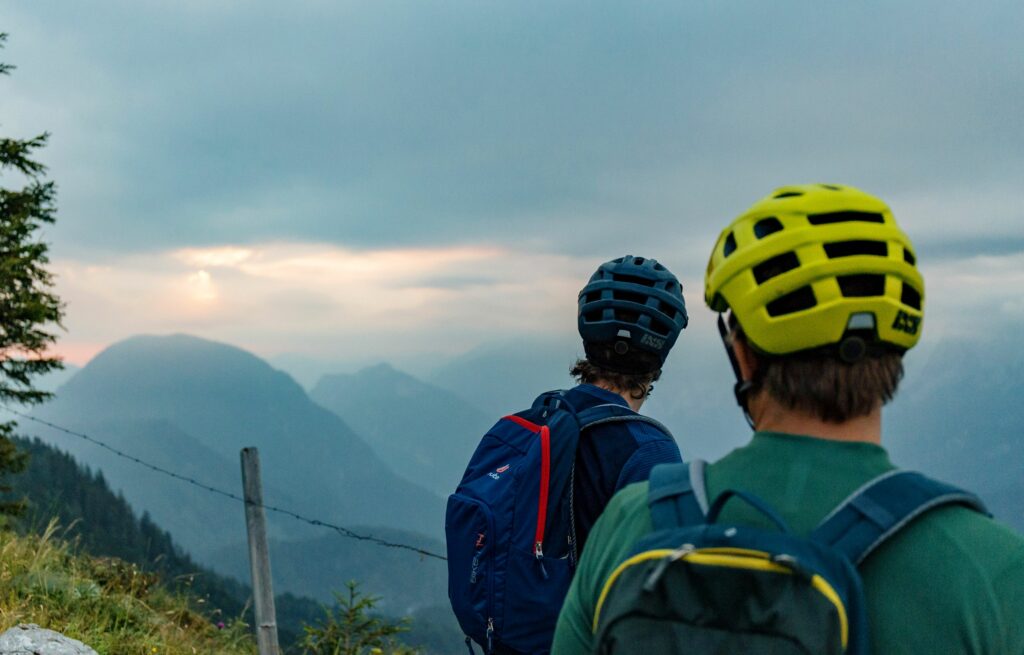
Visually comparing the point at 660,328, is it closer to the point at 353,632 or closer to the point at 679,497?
the point at 679,497

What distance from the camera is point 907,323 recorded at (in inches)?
64.4

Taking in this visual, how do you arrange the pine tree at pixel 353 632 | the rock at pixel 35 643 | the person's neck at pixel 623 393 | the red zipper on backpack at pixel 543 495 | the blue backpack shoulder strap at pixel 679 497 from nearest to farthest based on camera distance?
the blue backpack shoulder strap at pixel 679 497
the red zipper on backpack at pixel 543 495
the person's neck at pixel 623 393
the rock at pixel 35 643
the pine tree at pixel 353 632

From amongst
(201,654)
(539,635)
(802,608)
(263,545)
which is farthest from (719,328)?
(201,654)

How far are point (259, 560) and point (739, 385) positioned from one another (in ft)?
17.1

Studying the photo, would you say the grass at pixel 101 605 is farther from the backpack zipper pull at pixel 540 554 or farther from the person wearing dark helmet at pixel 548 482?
the backpack zipper pull at pixel 540 554

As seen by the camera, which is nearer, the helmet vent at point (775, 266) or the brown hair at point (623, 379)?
the helmet vent at point (775, 266)

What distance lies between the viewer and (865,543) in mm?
1442

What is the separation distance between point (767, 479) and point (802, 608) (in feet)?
0.84

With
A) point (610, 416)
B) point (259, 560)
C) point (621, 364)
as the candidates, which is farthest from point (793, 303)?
point (259, 560)

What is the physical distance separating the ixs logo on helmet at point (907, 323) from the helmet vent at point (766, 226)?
294 millimetres

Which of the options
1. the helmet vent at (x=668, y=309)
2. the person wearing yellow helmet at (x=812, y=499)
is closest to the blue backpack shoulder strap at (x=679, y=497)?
the person wearing yellow helmet at (x=812, y=499)

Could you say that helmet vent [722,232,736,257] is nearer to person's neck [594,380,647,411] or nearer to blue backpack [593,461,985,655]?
blue backpack [593,461,985,655]

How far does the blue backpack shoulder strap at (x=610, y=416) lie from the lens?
3.07m

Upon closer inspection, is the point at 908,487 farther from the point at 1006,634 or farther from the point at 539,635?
the point at 539,635
